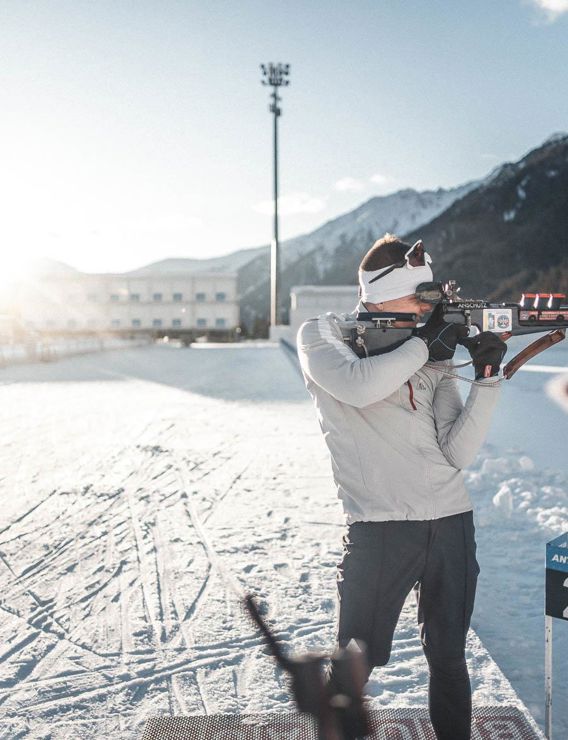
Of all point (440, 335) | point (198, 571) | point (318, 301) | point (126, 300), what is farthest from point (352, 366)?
point (126, 300)

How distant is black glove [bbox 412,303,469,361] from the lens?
190cm

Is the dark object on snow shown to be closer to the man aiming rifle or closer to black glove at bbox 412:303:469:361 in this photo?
the man aiming rifle

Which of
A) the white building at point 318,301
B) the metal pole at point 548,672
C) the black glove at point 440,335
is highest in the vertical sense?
the white building at point 318,301

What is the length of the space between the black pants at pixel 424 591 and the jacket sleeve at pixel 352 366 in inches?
16.3

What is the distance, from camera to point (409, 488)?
1846mm

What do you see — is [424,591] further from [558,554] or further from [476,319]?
[476,319]

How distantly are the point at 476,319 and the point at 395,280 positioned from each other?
Answer: 1.10ft

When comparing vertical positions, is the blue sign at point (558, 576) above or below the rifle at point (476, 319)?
below

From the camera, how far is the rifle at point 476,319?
1966 millimetres

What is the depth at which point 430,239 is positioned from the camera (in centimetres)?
10712

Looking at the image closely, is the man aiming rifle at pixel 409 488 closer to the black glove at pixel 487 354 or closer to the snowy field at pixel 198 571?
the black glove at pixel 487 354

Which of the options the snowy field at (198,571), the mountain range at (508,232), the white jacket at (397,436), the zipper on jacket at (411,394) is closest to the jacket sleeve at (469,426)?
the white jacket at (397,436)

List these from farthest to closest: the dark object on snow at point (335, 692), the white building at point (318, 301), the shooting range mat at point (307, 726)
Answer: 1. the white building at point (318, 301)
2. the shooting range mat at point (307, 726)
3. the dark object on snow at point (335, 692)

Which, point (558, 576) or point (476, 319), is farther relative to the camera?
point (476, 319)
